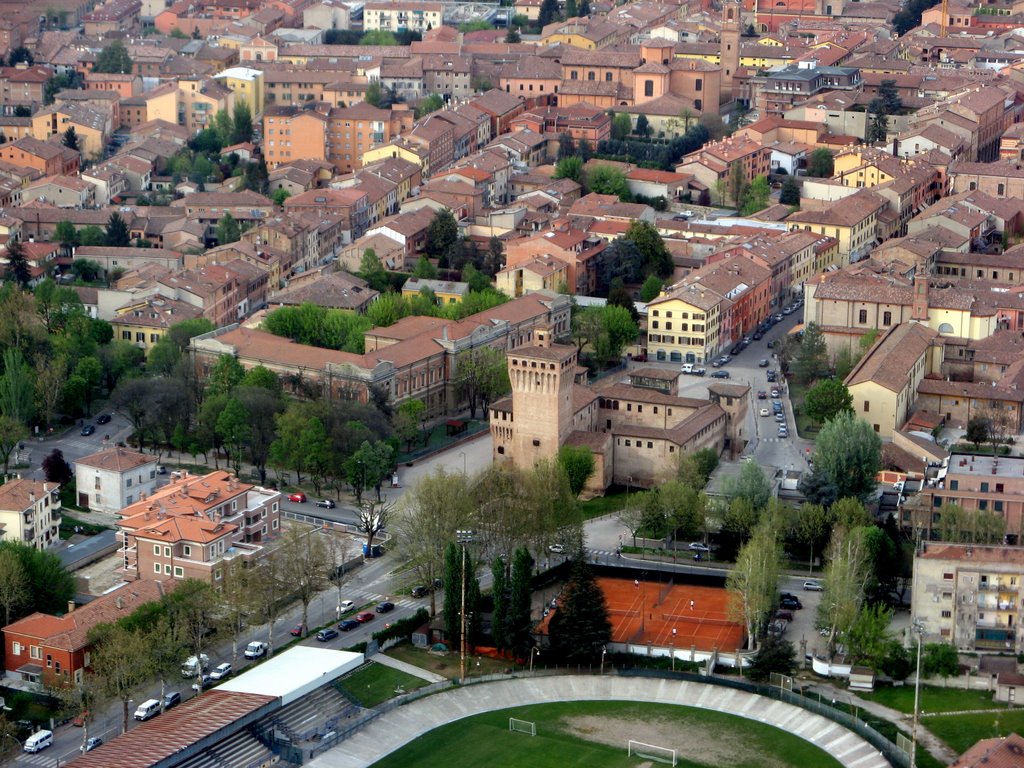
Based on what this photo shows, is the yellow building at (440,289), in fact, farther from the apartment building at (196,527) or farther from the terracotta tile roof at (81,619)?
the terracotta tile roof at (81,619)

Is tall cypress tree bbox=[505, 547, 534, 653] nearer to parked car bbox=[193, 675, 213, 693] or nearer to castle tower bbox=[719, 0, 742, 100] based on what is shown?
parked car bbox=[193, 675, 213, 693]

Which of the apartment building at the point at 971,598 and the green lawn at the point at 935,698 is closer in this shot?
the green lawn at the point at 935,698

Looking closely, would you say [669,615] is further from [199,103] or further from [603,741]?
[199,103]

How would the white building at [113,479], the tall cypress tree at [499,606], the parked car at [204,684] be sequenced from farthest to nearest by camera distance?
1. the white building at [113,479]
2. the tall cypress tree at [499,606]
3. the parked car at [204,684]

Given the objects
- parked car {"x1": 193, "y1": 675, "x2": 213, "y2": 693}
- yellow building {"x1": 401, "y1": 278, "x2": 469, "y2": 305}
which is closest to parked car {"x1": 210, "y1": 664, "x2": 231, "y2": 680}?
parked car {"x1": 193, "y1": 675, "x2": 213, "y2": 693}

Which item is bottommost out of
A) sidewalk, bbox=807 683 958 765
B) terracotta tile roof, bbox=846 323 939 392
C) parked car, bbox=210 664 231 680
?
sidewalk, bbox=807 683 958 765

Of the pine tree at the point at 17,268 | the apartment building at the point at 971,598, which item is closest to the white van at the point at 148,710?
the apartment building at the point at 971,598
